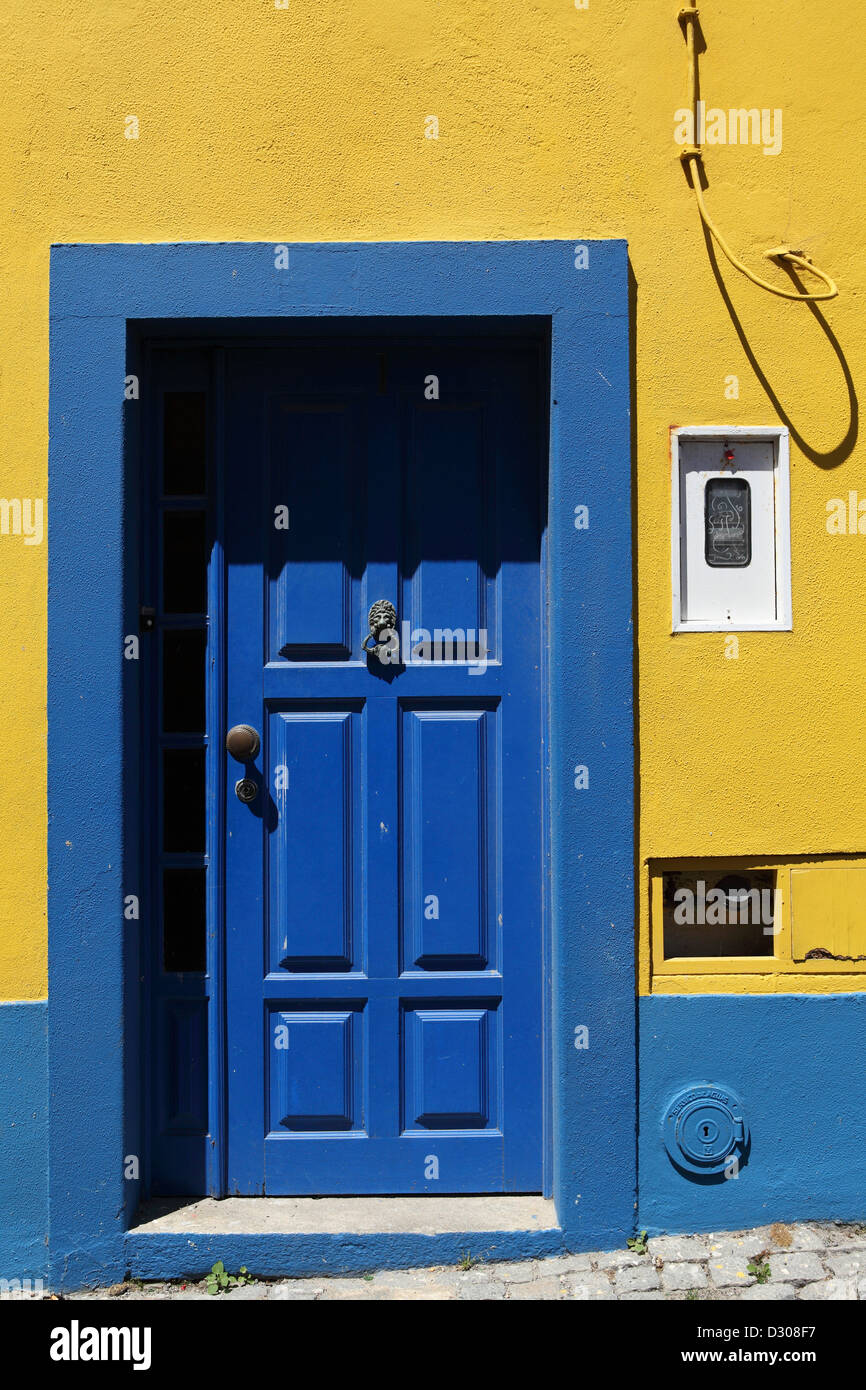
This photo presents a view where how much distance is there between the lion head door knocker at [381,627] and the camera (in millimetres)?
3336

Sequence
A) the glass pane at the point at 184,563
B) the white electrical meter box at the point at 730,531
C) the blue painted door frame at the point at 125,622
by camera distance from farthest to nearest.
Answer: the glass pane at the point at 184,563 < the white electrical meter box at the point at 730,531 < the blue painted door frame at the point at 125,622

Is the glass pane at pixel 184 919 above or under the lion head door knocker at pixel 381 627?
under

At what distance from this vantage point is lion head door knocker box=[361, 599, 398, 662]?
3.34 metres

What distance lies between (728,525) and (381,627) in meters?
1.13

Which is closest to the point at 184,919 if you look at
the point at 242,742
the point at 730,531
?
the point at 242,742

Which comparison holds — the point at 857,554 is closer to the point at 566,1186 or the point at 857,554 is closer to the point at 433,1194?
the point at 566,1186

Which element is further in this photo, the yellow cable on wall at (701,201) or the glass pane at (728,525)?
the glass pane at (728,525)

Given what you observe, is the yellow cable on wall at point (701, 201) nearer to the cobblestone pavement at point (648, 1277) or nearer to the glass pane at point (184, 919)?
the glass pane at point (184, 919)

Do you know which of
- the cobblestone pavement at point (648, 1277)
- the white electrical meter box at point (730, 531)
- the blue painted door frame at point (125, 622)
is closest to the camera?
the cobblestone pavement at point (648, 1277)

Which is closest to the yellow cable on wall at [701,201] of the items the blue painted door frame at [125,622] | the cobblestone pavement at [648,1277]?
the blue painted door frame at [125,622]

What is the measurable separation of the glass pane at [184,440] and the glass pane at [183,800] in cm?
85

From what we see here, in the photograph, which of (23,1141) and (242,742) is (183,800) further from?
(23,1141)

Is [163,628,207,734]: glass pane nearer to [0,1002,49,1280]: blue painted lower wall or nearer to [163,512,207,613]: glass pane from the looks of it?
[163,512,207,613]: glass pane

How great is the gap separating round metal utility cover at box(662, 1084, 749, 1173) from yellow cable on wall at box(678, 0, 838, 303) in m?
2.42
